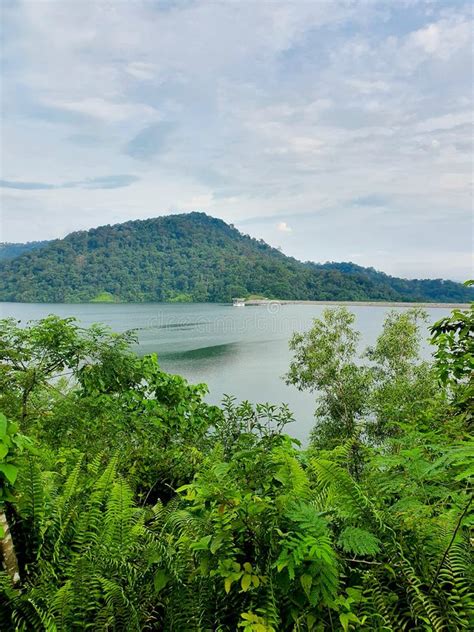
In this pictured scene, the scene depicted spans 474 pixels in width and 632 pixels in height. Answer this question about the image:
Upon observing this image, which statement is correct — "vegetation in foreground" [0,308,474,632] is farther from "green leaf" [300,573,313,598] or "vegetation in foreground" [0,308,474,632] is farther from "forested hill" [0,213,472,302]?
"forested hill" [0,213,472,302]

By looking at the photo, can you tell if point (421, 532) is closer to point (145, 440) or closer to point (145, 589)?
point (145, 589)

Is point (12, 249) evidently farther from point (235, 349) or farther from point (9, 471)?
→ point (9, 471)

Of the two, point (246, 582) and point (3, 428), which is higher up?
point (3, 428)

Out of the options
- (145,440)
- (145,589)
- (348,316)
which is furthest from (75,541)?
(348,316)

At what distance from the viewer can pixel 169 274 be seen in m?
108

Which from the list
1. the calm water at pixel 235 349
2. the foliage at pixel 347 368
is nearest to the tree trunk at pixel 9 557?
the calm water at pixel 235 349

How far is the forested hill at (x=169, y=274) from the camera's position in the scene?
8600 cm

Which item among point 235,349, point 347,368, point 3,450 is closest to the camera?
point 3,450

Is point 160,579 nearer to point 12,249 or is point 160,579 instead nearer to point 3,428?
point 3,428

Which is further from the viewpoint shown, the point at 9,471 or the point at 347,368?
the point at 347,368

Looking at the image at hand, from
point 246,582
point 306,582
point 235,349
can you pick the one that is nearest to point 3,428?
point 246,582

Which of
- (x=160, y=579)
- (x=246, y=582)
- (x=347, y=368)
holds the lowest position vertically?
(x=347, y=368)

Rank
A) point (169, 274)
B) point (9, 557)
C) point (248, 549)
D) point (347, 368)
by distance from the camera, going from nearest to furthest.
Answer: point (248, 549)
point (9, 557)
point (347, 368)
point (169, 274)

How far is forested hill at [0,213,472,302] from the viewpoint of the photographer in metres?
86.0
